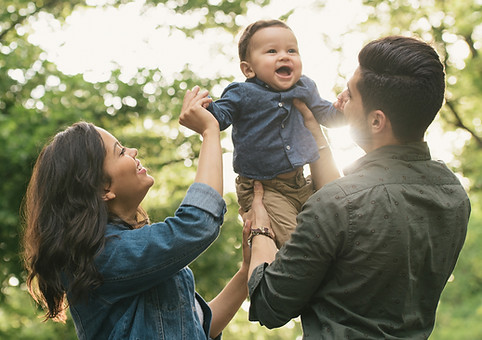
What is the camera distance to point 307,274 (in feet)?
6.24

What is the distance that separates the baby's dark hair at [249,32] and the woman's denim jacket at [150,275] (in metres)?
0.78

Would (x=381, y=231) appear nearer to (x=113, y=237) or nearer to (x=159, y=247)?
(x=159, y=247)

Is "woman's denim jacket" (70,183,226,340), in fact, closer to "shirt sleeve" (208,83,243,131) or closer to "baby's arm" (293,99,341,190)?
"shirt sleeve" (208,83,243,131)

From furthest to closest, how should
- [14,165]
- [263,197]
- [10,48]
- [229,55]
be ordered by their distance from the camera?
[229,55] → [10,48] → [14,165] → [263,197]

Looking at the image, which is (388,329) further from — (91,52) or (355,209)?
(91,52)

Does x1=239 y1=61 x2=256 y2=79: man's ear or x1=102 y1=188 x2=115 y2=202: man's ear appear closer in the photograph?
x1=102 y1=188 x2=115 y2=202: man's ear

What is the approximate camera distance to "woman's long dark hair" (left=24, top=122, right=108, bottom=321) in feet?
6.81

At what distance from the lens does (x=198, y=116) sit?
2.24m

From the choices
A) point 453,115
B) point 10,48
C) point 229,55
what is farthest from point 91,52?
point 453,115

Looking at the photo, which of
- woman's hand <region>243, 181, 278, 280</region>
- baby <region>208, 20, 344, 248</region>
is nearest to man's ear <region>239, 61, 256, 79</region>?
baby <region>208, 20, 344, 248</region>

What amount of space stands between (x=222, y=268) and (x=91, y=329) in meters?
6.50

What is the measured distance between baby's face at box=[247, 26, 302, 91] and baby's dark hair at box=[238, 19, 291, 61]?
0.02m

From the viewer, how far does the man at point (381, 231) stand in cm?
188

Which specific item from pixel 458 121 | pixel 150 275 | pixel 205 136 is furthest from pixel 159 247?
pixel 458 121
